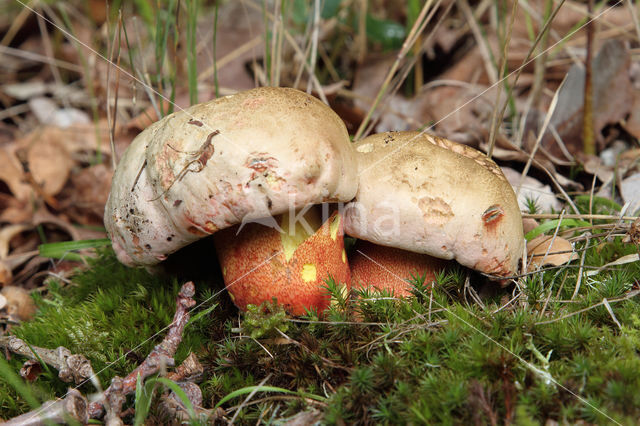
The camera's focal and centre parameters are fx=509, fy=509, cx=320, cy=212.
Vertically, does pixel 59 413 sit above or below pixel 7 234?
above

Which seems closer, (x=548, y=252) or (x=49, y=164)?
(x=548, y=252)

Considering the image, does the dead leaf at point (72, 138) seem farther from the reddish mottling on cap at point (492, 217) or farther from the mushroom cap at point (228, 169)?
the reddish mottling on cap at point (492, 217)

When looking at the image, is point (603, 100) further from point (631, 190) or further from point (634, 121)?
point (631, 190)

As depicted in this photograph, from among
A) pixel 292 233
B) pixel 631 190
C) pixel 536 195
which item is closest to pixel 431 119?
pixel 536 195

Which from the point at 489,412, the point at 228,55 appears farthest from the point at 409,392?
the point at 228,55

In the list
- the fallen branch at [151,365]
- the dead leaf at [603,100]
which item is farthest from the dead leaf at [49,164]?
the dead leaf at [603,100]

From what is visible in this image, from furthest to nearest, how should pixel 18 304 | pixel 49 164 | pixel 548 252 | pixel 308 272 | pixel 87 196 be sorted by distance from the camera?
pixel 49 164 → pixel 87 196 → pixel 18 304 → pixel 548 252 → pixel 308 272
